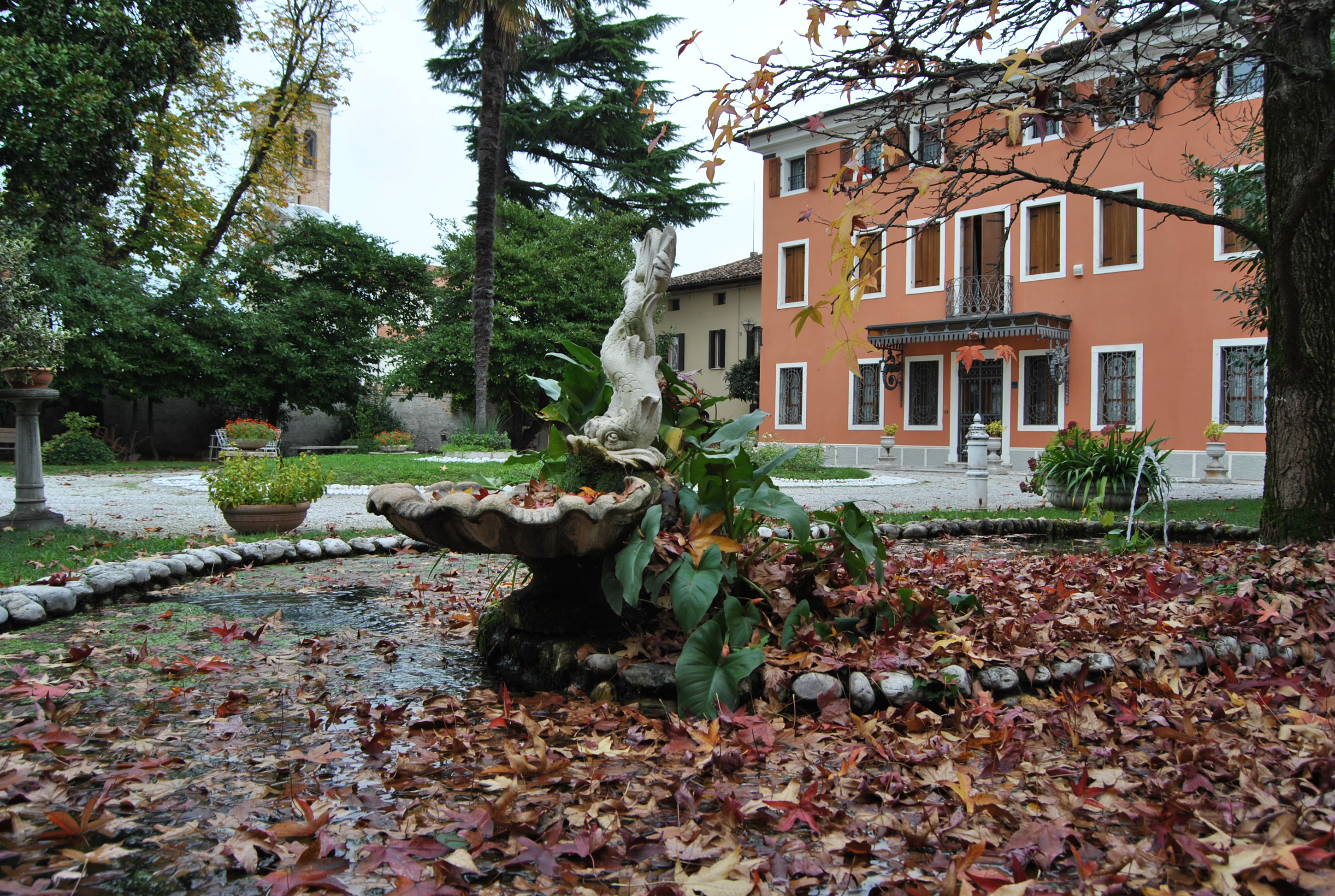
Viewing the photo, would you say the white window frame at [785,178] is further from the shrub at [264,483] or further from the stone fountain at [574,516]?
the stone fountain at [574,516]

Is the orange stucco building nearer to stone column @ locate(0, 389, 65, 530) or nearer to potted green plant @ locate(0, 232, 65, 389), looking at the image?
potted green plant @ locate(0, 232, 65, 389)

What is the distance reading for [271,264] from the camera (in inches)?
854

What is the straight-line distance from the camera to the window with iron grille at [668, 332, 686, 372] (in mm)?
26656

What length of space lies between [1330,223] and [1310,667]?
113 inches

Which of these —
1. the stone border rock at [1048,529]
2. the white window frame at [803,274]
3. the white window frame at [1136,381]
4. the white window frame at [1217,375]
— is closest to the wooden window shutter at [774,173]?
the white window frame at [803,274]

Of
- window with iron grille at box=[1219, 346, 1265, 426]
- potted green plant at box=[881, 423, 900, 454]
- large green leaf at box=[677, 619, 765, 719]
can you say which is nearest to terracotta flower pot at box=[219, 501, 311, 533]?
large green leaf at box=[677, 619, 765, 719]

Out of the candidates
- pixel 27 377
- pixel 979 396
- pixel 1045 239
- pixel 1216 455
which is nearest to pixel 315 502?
pixel 27 377

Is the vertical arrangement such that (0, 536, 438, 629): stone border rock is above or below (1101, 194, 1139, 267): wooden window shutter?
below

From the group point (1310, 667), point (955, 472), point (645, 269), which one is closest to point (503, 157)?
point (955, 472)

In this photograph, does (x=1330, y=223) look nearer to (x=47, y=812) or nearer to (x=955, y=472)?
(x=47, y=812)

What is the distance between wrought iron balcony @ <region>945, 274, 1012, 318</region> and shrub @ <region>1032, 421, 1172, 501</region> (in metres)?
8.83

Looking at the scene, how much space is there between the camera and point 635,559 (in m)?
2.63

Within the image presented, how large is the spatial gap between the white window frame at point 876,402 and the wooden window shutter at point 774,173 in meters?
5.22

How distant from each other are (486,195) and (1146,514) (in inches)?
533
